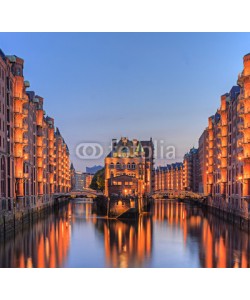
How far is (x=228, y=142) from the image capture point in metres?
84.9

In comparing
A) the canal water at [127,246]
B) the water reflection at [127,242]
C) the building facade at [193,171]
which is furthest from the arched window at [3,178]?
the building facade at [193,171]

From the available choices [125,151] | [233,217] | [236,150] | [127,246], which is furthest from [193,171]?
[127,246]

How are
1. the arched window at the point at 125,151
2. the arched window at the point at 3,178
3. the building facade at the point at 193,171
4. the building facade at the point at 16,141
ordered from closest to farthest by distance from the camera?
the arched window at the point at 3,178 < the building facade at the point at 16,141 < the arched window at the point at 125,151 < the building facade at the point at 193,171

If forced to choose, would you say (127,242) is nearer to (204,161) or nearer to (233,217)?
(233,217)

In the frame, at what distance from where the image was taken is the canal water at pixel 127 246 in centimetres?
4297

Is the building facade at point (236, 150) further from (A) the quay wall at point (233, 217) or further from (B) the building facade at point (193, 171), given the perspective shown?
(B) the building facade at point (193, 171)

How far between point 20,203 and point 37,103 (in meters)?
32.2

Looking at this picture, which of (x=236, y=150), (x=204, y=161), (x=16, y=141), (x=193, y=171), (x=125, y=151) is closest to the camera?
(x=16, y=141)

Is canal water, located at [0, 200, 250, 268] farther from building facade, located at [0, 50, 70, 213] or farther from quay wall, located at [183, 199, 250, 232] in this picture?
building facade, located at [0, 50, 70, 213]

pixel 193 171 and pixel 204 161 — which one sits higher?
pixel 204 161

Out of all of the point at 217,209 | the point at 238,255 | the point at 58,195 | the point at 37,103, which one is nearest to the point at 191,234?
the point at 238,255

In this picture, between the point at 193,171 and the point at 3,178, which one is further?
the point at 193,171

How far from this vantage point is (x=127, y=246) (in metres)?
53.4
